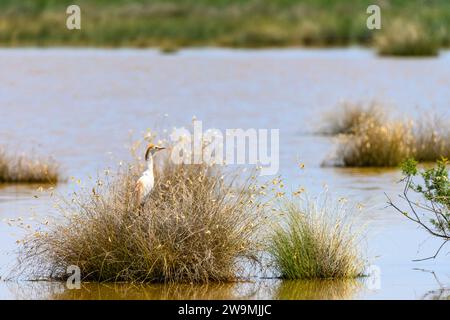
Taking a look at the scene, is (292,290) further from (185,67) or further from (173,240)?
(185,67)

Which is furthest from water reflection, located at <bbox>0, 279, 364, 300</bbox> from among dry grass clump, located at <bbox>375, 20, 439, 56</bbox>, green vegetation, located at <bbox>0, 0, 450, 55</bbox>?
green vegetation, located at <bbox>0, 0, 450, 55</bbox>

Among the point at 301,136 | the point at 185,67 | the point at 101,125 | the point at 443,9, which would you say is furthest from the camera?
the point at 443,9

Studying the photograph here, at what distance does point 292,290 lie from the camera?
1142 centimetres

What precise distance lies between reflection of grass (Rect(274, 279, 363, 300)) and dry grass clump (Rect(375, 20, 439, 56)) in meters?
39.1

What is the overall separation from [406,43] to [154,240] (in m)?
40.1

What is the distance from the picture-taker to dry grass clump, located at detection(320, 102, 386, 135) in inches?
904

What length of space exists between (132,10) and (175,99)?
30173 mm

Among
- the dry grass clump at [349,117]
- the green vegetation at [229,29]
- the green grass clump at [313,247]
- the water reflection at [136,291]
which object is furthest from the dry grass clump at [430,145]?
the green vegetation at [229,29]

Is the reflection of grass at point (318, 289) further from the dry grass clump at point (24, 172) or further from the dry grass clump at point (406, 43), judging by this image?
the dry grass clump at point (406, 43)

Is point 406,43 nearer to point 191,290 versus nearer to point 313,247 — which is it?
point 313,247

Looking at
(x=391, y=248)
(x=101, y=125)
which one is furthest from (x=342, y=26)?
(x=391, y=248)

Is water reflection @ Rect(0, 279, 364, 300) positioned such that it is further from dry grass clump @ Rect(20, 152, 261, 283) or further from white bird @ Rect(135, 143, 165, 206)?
white bird @ Rect(135, 143, 165, 206)

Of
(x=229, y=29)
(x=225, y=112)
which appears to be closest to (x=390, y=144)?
(x=225, y=112)

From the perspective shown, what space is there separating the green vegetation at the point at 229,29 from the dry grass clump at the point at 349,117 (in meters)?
24.7
